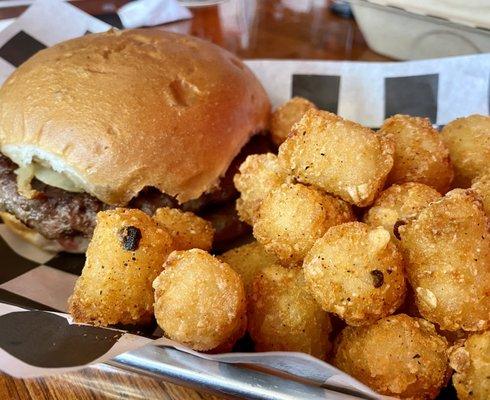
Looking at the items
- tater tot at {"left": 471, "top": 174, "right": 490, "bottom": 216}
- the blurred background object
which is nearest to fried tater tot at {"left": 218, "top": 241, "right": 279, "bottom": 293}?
tater tot at {"left": 471, "top": 174, "right": 490, "bottom": 216}

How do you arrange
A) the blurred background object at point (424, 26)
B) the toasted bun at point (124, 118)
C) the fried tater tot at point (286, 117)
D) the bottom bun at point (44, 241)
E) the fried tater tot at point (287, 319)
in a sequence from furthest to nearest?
1. the blurred background object at point (424, 26)
2. the fried tater tot at point (286, 117)
3. the bottom bun at point (44, 241)
4. the toasted bun at point (124, 118)
5. the fried tater tot at point (287, 319)

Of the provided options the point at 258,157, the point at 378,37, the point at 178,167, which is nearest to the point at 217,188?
the point at 178,167

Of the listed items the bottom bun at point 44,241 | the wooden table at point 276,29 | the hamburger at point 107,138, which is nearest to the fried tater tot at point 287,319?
the hamburger at point 107,138

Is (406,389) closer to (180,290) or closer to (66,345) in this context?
(180,290)

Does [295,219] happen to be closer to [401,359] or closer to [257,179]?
[257,179]

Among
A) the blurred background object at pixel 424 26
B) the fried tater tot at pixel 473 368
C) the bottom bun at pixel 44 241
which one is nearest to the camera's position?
the fried tater tot at pixel 473 368

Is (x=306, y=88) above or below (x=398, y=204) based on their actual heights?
below

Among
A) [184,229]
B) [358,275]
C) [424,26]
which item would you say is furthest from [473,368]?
[424,26]

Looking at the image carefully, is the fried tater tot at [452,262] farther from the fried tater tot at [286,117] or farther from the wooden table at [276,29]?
the wooden table at [276,29]

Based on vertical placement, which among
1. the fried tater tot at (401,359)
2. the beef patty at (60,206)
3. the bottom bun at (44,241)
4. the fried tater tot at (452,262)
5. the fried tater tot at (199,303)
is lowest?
the bottom bun at (44,241)
